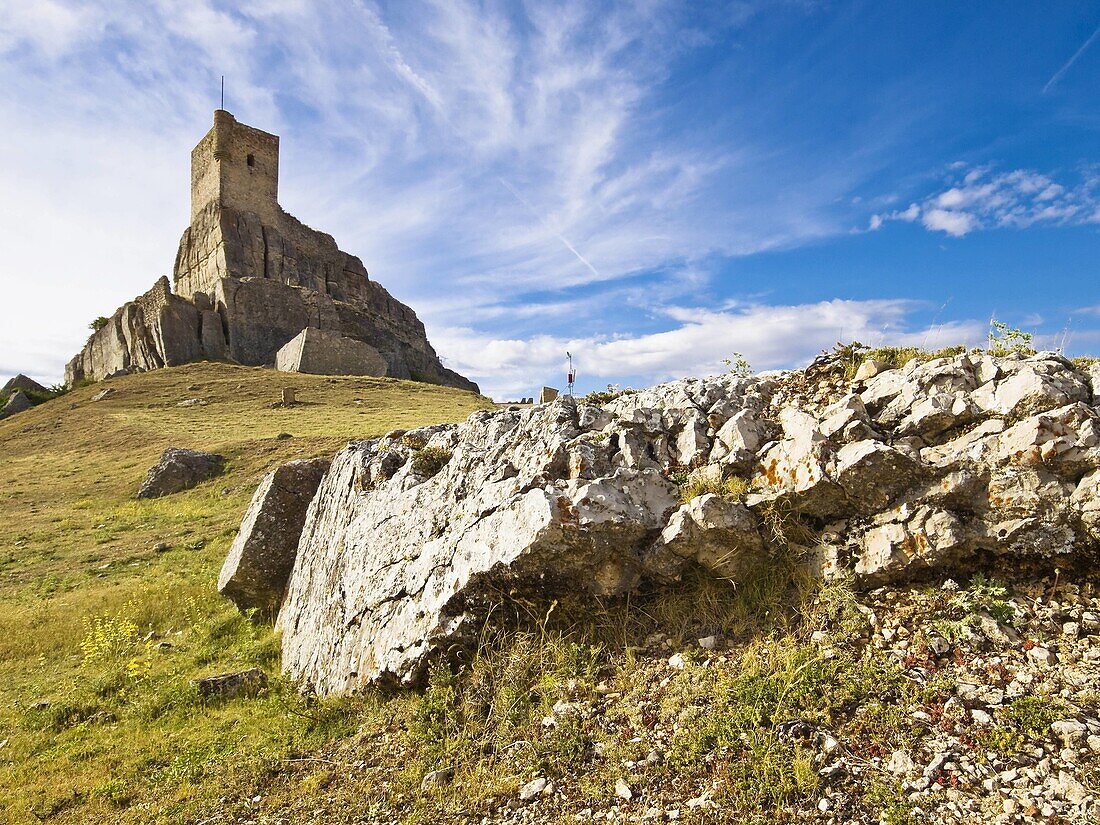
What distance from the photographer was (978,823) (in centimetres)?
367

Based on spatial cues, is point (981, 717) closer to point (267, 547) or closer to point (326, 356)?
point (267, 547)

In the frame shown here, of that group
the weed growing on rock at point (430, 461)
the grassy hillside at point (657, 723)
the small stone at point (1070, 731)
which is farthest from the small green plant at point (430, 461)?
the small stone at point (1070, 731)

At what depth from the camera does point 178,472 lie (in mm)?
22406

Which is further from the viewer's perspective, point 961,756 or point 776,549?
point 776,549

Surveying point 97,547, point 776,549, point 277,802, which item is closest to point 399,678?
point 277,802

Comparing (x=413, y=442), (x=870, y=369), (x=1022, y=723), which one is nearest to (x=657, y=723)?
(x=1022, y=723)

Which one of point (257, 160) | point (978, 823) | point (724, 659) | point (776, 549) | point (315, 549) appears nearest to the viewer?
point (978, 823)

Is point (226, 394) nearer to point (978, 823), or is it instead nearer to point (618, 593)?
point (618, 593)

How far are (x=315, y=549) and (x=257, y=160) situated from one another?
6664cm

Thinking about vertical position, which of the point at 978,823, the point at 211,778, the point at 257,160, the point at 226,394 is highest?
the point at 257,160

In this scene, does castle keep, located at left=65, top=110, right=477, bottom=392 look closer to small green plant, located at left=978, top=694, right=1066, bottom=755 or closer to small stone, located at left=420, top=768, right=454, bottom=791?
small stone, located at left=420, top=768, right=454, bottom=791

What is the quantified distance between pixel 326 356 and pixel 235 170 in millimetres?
27807

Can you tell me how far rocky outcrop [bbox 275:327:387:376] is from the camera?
48312 mm

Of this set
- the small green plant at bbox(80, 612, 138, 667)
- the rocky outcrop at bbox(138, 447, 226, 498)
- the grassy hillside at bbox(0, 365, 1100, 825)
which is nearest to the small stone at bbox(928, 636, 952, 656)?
the grassy hillside at bbox(0, 365, 1100, 825)
